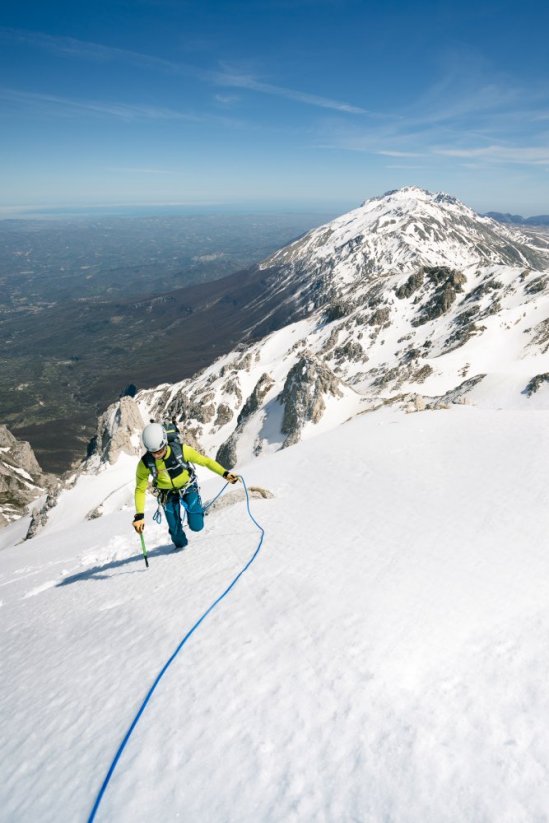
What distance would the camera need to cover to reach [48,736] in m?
5.32

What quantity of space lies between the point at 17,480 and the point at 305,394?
56.7 m

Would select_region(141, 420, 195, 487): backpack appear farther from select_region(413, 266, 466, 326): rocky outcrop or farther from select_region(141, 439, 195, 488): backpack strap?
select_region(413, 266, 466, 326): rocky outcrop

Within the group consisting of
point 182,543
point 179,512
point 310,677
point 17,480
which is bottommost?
point 17,480

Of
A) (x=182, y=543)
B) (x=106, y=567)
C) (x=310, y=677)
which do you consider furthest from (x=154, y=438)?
(x=310, y=677)

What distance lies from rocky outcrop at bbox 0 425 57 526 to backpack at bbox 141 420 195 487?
54844mm


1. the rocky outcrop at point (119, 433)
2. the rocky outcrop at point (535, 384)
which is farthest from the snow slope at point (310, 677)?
the rocky outcrop at point (119, 433)

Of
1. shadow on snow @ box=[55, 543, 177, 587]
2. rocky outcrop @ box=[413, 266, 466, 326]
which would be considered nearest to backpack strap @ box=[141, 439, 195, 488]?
shadow on snow @ box=[55, 543, 177, 587]

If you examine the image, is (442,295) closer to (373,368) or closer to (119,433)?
(373,368)

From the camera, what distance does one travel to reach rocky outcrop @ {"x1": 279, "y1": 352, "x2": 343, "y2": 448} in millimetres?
57219

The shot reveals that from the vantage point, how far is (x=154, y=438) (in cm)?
999

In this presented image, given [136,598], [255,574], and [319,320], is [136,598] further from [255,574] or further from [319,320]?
[319,320]

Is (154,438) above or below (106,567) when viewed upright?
above

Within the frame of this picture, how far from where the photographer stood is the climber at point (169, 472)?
33.5 feet

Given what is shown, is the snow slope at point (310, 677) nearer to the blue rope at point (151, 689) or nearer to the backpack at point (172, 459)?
the blue rope at point (151, 689)
